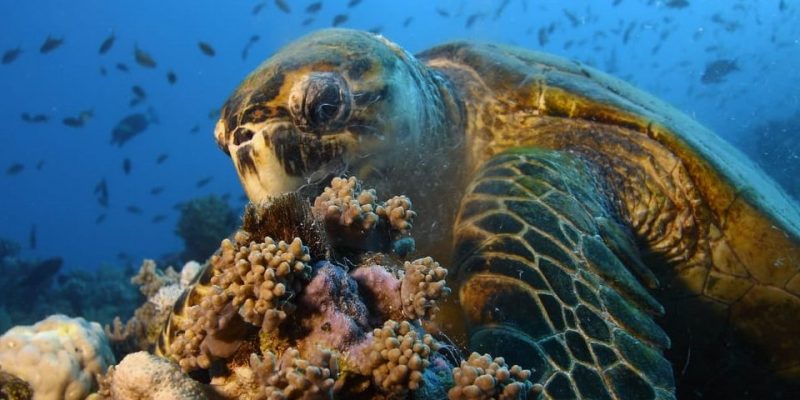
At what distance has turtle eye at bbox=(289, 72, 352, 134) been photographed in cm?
204

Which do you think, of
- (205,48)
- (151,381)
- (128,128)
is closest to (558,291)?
(151,381)

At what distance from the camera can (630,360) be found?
Result: 140cm

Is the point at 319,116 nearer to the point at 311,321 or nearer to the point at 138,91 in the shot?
the point at 311,321

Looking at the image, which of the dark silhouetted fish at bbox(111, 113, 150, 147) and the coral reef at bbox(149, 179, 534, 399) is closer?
the coral reef at bbox(149, 179, 534, 399)

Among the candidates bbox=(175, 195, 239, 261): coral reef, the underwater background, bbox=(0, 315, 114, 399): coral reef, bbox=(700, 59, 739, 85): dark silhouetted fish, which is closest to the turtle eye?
bbox=(0, 315, 114, 399): coral reef

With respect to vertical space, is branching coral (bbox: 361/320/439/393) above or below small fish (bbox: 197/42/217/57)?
below

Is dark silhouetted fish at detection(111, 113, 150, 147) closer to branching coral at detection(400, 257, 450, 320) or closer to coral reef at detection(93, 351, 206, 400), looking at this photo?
coral reef at detection(93, 351, 206, 400)

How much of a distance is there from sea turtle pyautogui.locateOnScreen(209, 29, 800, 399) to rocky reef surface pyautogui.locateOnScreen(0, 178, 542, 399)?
33 centimetres

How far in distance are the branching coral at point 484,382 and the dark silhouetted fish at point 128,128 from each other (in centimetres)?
1343

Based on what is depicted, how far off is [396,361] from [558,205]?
124 centimetres

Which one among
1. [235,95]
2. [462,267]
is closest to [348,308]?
[462,267]

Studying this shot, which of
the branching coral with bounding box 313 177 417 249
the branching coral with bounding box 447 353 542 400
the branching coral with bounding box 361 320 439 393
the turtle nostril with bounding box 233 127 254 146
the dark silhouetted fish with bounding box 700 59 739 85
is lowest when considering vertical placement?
the branching coral with bounding box 447 353 542 400

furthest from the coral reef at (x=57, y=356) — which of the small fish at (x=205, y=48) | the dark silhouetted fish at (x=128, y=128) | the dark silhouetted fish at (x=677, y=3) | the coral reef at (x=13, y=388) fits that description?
the dark silhouetted fish at (x=677, y=3)

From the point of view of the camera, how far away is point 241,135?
6.73ft
